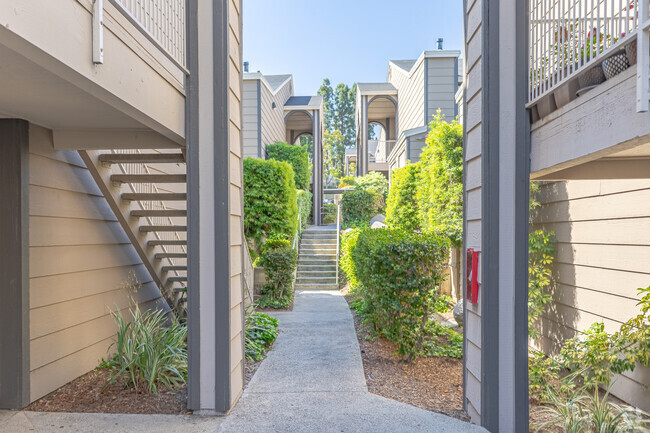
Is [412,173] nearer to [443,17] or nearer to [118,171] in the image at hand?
[118,171]

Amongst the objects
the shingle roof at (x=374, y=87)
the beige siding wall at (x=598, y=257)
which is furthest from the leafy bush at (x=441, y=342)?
the shingle roof at (x=374, y=87)

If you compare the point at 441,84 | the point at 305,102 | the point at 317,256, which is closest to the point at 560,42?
the point at 317,256

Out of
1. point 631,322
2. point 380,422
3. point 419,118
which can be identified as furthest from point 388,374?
point 419,118

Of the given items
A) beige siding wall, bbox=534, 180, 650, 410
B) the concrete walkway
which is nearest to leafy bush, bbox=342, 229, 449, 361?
the concrete walkway

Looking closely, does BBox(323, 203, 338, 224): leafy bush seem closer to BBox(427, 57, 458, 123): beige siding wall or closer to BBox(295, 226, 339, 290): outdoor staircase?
BBox(295, 226, 339, 290): outdoor staircase

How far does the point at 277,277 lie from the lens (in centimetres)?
695

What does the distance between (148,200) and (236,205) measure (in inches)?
50.8

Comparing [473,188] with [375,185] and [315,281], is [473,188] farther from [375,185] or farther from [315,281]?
[375,185]

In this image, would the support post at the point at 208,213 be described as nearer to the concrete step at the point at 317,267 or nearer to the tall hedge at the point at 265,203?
the tall hedge at the point at 265,203

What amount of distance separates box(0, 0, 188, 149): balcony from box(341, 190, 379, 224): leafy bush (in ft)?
31.8

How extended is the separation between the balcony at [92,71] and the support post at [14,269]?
27cm

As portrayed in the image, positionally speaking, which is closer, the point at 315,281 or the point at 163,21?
the point at 163,21

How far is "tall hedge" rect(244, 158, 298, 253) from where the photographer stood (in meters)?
8.65

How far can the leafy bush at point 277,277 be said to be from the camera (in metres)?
6.94
